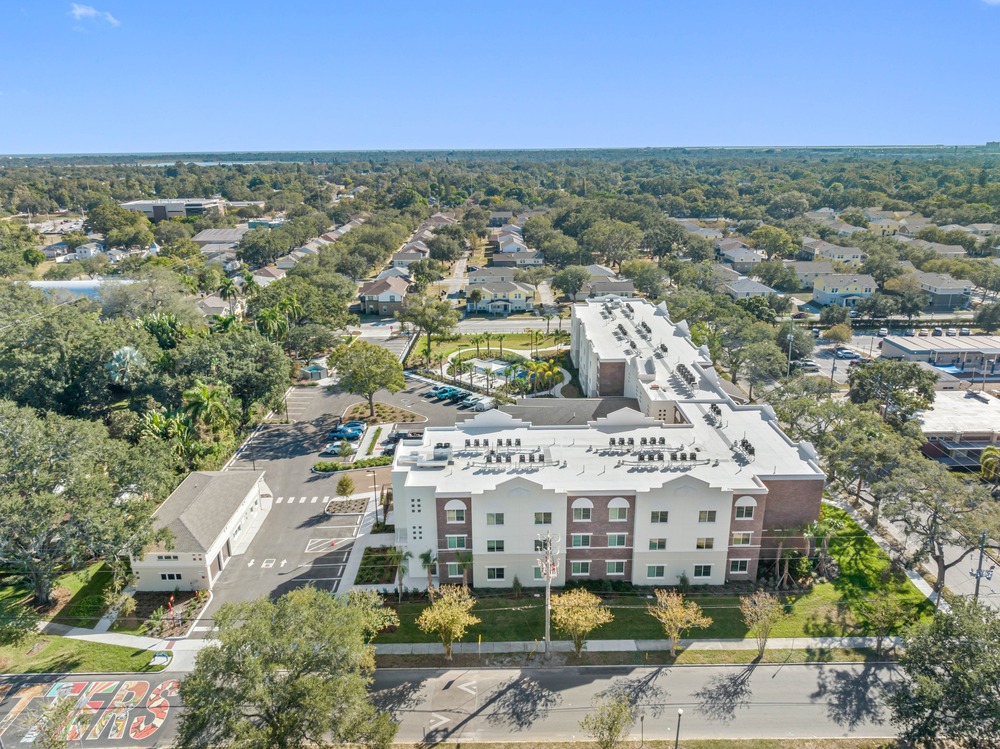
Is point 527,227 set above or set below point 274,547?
above

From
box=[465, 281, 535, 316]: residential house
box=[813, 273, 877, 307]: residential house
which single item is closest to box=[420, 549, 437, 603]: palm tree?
box=[465, 281, 535, 316]: residential house

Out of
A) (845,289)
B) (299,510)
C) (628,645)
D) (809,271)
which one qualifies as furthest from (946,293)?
(299,510)

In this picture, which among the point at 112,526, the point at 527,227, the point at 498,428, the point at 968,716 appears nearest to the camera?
the point at 968,716

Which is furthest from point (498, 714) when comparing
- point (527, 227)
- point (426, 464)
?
point (527, 227)

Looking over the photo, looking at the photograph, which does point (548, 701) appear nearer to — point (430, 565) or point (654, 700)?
point (654, 700)

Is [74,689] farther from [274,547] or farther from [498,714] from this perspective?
[498,714]

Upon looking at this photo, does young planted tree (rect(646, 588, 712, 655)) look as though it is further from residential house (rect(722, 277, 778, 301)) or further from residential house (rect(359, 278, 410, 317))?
residential house (rect(359, 278, 410, 317))

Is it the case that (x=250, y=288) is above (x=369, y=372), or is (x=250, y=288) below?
above

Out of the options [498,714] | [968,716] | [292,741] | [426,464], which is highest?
[426,464]
